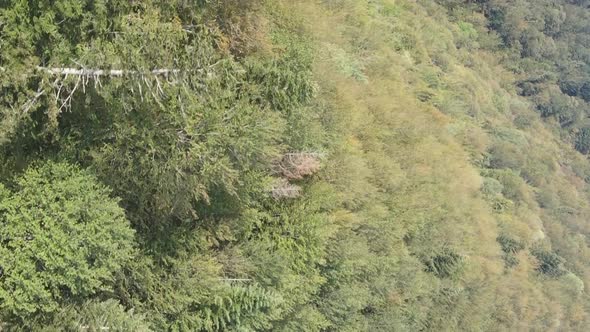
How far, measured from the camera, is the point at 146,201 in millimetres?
16688

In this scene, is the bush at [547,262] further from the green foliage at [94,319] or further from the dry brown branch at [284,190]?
the green foliage at [94,319]

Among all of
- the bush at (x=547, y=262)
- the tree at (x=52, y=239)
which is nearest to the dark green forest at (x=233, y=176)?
the tree at (x=52, y=239)

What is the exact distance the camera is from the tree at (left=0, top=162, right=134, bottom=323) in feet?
43.0

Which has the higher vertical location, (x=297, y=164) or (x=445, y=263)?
(x=297, y=164)

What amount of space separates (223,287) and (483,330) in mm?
33331

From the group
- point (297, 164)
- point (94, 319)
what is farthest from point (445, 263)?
point (94, 319)

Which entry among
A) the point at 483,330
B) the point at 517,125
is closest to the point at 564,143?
the point at 517,125

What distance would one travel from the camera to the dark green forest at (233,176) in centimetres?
1320

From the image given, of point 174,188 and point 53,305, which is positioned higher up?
point 174,188

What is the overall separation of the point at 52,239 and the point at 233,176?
5.20 meters

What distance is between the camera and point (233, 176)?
648 inches

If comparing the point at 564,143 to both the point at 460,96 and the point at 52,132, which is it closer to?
the point at 460,96

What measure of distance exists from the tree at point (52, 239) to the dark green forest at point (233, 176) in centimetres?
5

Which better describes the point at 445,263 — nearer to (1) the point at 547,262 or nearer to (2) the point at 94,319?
(2) the point at 94,319
